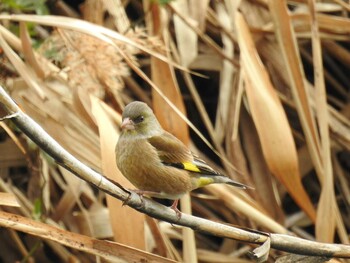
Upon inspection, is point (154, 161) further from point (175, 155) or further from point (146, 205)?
point (146, 205)

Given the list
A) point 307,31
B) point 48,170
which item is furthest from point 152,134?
point 307,31

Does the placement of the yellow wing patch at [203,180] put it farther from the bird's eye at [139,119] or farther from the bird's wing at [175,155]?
the bird's eye at [139,119]

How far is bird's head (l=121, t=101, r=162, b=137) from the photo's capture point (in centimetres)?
269

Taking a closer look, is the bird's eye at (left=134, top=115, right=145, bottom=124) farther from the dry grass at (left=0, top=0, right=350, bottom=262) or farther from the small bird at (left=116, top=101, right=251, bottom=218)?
the dry grass at (left=0, top=0, right=350, bottom=262)

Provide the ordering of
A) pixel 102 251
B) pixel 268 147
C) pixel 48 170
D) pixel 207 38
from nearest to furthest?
pixel 102 251, pixel 268 147, pixel 48 170, pixel 207 38

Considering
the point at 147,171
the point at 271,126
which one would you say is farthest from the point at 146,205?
the point at 271,126

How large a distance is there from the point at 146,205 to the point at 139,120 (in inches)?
15.6

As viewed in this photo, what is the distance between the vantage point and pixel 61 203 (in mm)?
3414

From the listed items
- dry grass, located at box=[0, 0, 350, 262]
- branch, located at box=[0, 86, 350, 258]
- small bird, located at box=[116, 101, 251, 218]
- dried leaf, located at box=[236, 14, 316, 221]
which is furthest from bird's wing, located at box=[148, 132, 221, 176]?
dried leaf, located at box=[236, 14, 316, 221]

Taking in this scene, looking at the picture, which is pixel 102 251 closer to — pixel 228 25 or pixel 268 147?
pixel 268 147

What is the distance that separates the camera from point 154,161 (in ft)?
8.69

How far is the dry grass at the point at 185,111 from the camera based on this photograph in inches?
124

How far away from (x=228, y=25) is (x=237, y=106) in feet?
1.88

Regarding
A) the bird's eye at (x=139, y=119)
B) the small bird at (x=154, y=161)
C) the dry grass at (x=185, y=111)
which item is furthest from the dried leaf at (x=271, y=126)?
the bird's eye at (x=139, y=119)
